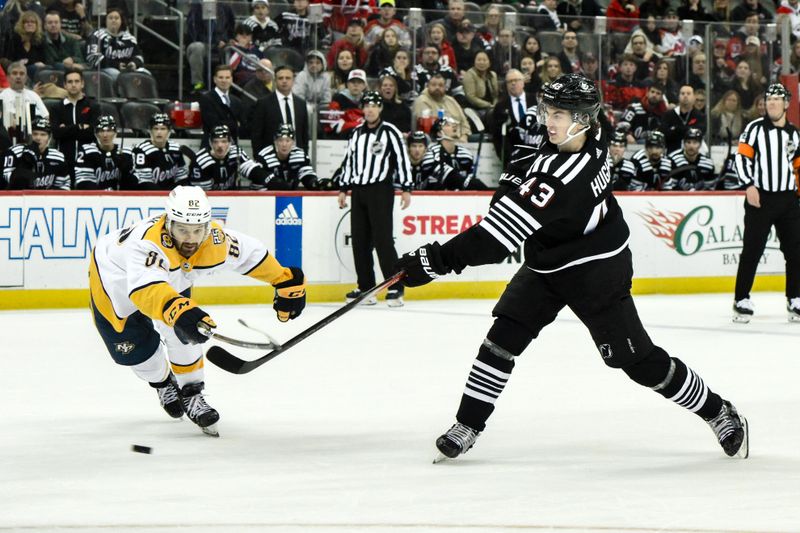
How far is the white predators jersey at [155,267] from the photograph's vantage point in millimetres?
4512

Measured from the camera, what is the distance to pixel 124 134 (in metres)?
10.8

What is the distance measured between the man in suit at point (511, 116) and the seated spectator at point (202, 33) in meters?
2.53

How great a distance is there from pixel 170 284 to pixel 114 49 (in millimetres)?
6771

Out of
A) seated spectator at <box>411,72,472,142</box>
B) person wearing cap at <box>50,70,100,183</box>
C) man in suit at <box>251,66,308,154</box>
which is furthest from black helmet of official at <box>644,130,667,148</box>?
person wearing cap at <box>50,70,100,183</box>

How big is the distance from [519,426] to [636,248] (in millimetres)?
6511

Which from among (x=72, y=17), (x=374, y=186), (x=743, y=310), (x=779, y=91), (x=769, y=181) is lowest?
(x=743, y=310)

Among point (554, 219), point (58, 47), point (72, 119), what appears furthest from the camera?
point (58, 47)

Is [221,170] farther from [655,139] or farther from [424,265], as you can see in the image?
[424,265]

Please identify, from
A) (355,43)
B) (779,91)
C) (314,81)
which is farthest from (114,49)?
(779,91)

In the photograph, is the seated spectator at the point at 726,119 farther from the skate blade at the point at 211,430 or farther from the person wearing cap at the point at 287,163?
the skate blade at the point at 211,430

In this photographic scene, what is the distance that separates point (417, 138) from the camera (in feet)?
36.9

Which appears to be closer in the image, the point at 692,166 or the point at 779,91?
the point at 779,91

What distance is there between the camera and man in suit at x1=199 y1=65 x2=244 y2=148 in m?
10.9

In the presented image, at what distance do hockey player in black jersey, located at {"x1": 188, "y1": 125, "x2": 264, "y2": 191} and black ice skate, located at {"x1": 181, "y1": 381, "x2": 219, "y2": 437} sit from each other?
5.76 meters
